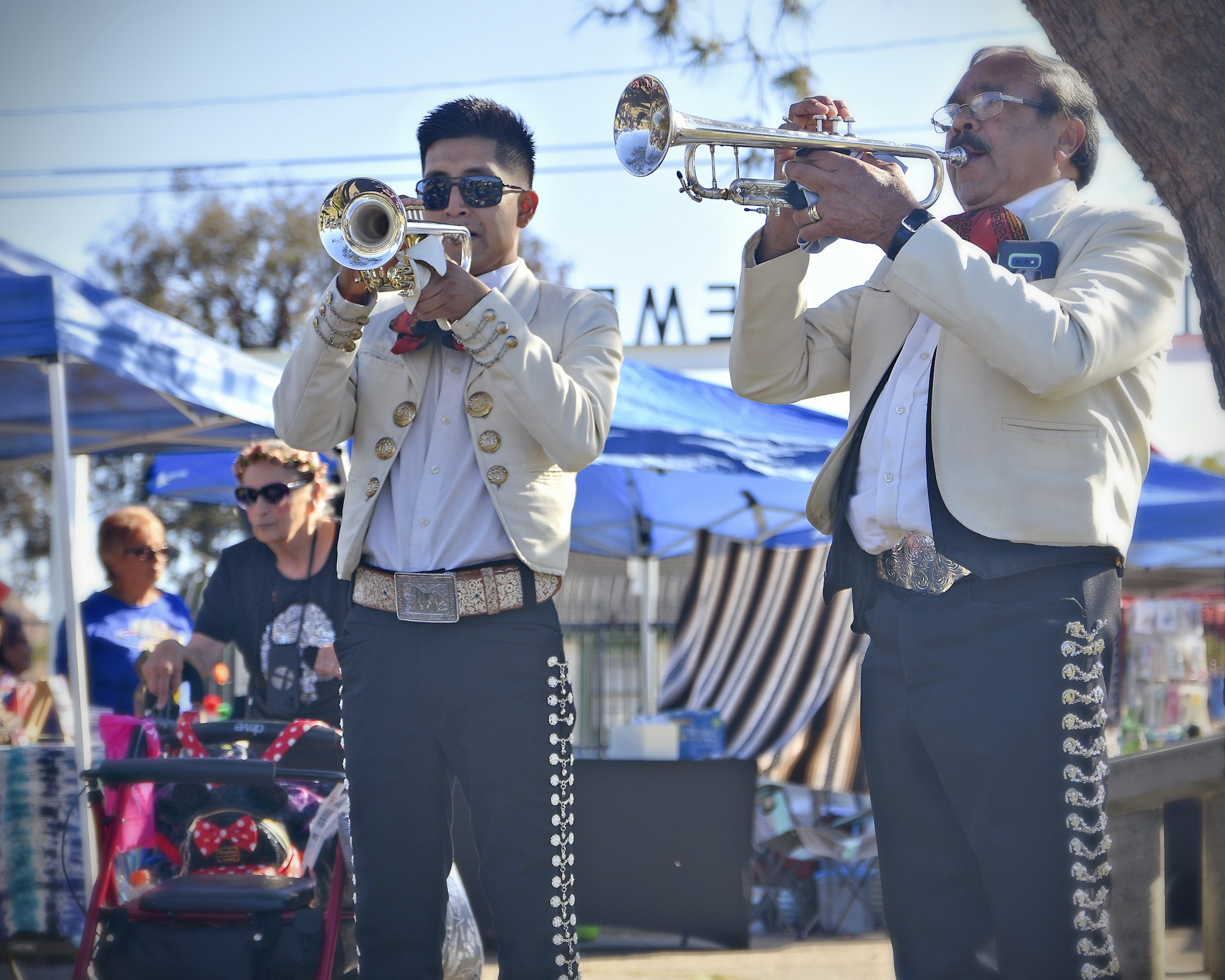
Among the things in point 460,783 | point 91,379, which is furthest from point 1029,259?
point 91,379

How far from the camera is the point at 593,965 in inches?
200

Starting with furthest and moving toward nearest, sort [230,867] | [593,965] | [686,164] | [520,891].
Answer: [593,965]
[230,867]
[686,164]
[520,891]

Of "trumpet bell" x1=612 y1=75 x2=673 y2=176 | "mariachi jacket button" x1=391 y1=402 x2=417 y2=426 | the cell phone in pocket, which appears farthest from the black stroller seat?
the cell phone in pocket

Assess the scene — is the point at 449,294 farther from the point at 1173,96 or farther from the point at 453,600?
the point at 1173,96

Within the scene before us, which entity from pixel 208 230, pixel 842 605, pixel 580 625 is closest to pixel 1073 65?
pixel 842 605

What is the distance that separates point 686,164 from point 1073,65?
829 millimetres

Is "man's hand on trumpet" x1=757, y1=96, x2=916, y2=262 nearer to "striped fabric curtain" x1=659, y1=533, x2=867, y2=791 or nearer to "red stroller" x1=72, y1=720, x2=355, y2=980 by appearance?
"red stroller" x1=72, y1=720, x2=355, y2=980

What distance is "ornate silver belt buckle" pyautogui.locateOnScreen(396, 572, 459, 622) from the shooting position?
7.71 feet

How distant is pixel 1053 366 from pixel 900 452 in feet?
1.08

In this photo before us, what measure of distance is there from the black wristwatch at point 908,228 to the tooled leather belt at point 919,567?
49 centimetres

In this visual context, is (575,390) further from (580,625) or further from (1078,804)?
(580,625)

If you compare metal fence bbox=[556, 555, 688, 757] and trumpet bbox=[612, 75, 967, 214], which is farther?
metal fence bbox=[556, 555, 688, 757]

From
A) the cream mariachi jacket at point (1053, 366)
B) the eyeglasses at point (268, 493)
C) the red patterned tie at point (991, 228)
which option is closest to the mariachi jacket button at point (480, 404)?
the cream mariachi jacket at point (1053, 366)

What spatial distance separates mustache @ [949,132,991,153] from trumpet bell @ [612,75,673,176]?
0.56m
